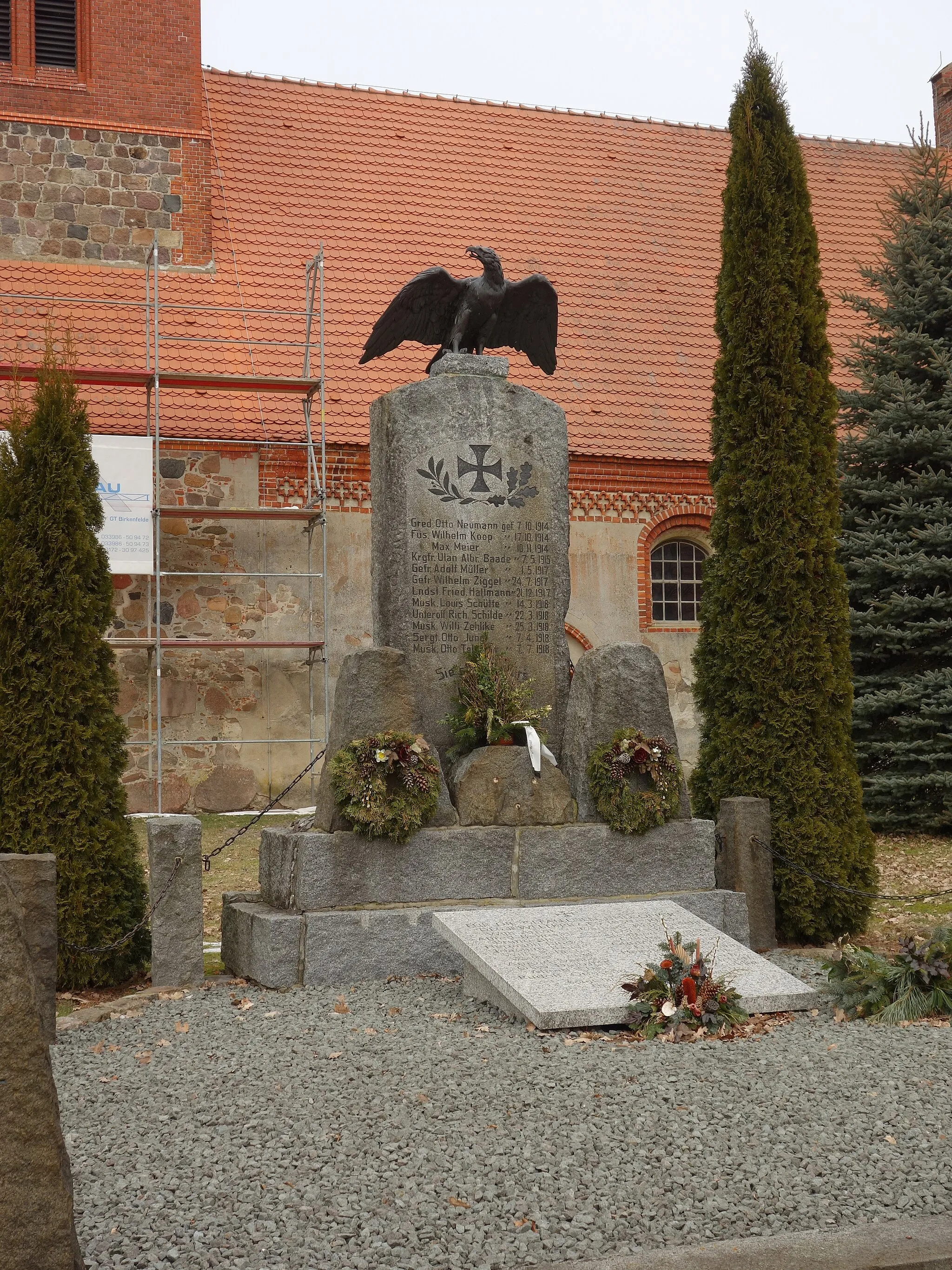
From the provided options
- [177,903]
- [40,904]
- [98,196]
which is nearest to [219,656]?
[98,196]

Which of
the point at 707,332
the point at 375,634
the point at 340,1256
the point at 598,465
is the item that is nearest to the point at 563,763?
the point at 375,634

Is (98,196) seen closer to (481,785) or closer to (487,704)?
(487,704)

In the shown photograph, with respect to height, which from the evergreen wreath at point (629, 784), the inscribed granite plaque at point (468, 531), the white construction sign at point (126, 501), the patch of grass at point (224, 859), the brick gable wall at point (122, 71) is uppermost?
the brick gable wall at point (122, 71)

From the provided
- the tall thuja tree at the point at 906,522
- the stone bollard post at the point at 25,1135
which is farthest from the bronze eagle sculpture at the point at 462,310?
the tall thuja tree at the point at 906,522

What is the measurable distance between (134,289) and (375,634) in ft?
32.6

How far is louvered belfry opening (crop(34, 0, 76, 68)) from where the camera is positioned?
54.9ft

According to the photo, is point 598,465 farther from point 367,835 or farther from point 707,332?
point 367,835

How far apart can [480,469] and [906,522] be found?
6952mm

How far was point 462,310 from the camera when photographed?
26.0ft

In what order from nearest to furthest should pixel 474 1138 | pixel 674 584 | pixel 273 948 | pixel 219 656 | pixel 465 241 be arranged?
pixel 474 1138 → pixel 273 948 → pixel 219 656 → pixel 674 584 → pixel 465 241

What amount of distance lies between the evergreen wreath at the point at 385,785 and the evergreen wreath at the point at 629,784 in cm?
89

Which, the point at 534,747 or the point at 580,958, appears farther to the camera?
the point at 534,747

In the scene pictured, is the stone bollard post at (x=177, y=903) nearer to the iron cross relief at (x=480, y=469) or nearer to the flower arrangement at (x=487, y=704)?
the flower arrangement at (x=487, y=704)

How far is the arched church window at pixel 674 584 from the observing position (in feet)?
55.5
